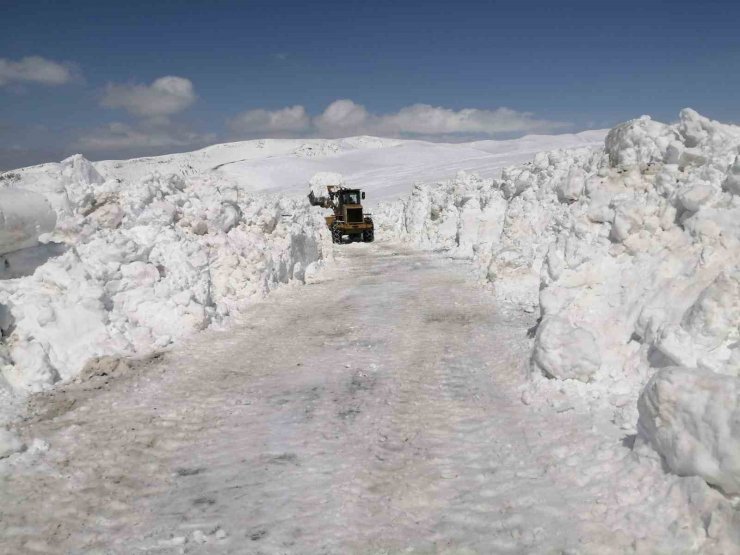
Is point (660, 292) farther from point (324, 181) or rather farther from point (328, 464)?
point (324, 181)

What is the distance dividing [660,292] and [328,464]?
4.75 meters

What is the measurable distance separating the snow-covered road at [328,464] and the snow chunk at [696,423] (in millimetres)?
301

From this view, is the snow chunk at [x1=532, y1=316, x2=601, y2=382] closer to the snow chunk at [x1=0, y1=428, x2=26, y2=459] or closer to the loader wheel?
the snow chunk at [x1=0, y1=428, x2=26, y2=459]

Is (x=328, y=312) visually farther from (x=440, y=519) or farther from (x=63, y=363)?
(x=440, y=519)

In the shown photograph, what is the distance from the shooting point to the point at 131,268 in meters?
10.5

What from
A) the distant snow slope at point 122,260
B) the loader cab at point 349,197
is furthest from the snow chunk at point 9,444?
the loader cab at point 349,197

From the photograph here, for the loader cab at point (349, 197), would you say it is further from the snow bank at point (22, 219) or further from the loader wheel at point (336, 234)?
the snow bank at point (22, 219)

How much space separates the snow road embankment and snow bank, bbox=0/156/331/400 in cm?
681

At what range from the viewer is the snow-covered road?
433 cm

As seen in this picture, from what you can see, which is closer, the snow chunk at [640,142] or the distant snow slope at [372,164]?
the snow chunk at [640,142]

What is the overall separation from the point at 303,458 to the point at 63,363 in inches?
180

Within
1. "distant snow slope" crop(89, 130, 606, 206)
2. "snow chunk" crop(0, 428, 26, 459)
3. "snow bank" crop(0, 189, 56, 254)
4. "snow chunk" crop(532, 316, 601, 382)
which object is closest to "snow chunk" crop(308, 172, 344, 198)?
"distant snow slope" crop(89, 130, 606, 206)

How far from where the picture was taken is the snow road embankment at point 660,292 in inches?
170

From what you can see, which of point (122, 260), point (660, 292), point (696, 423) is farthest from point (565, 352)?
point (122, 260)
